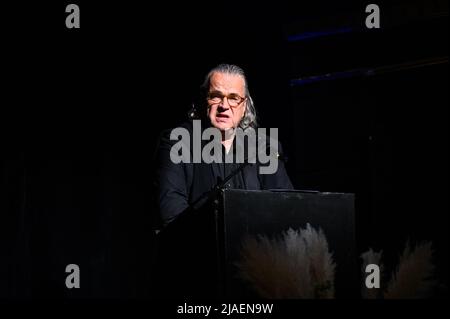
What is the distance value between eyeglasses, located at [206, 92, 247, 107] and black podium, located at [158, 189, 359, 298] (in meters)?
0.86

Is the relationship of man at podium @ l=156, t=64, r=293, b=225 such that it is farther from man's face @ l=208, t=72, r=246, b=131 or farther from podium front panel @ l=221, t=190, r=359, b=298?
podium front panel @ l=221, t=190, r=359, b=298

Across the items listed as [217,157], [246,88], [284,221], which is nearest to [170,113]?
[246,88]

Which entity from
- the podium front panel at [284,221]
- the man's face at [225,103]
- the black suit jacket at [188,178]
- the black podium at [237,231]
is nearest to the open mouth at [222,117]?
the man's face at [225,103]

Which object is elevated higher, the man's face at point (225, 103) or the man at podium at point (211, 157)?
the man's face at point (225, 103)

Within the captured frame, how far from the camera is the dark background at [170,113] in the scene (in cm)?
338

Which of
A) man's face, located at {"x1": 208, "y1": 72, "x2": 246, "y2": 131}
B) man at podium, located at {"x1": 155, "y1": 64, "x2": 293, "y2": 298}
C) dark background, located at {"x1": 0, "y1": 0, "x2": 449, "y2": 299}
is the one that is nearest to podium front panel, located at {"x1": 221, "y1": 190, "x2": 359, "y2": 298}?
man at podium, located at {"x1": 155, "y1": 64, "x2": 293, "y2": 298}

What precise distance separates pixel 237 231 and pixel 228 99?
3.83ft

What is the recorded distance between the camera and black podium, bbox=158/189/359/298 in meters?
1.65

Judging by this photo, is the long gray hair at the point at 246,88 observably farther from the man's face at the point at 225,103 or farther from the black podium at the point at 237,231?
the black podium at the point at 237,231

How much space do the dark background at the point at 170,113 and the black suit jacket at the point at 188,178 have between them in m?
1.00

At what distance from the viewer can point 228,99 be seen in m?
2.75

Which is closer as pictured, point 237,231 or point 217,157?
point 237,231

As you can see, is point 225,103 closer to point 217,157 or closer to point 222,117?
point 222,117
